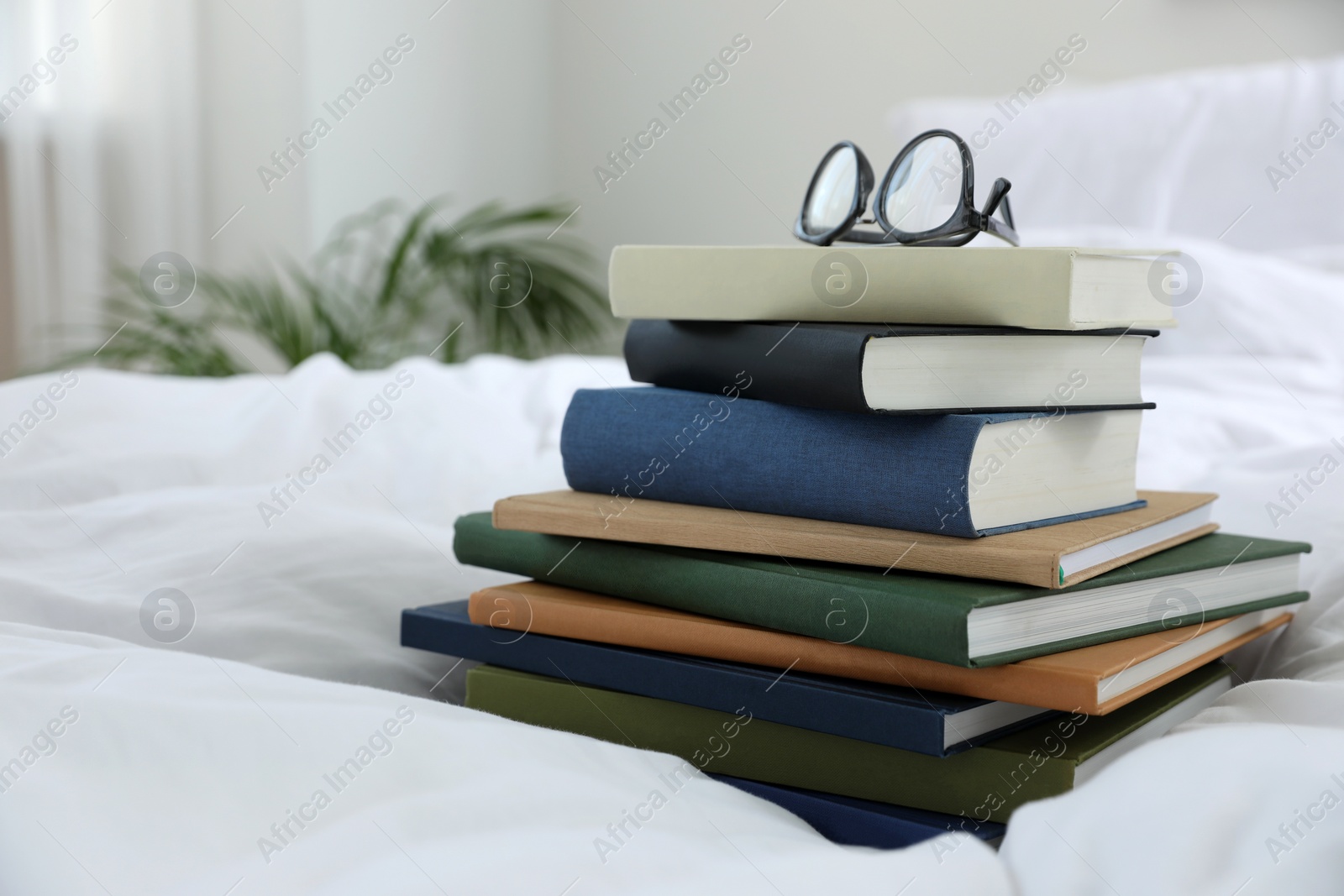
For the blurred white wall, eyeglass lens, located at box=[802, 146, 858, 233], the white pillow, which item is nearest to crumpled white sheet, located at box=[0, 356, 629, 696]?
eyeglass lens, located at box=[802, 146, 858, 233]

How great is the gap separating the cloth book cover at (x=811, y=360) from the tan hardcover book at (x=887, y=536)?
0.19ft

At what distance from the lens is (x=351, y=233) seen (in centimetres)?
300

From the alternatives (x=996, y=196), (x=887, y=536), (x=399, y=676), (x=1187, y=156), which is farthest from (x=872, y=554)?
(x=1187, y=156)

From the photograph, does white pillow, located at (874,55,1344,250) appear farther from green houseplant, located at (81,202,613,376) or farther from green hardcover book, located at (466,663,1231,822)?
green houseplant, located at (81,202,613,376)

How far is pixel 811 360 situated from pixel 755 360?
45 mm

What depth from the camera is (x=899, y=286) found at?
541mm

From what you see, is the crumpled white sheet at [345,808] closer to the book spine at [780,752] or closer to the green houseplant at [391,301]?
the book spine at [780,752]

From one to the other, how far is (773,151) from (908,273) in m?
2.41

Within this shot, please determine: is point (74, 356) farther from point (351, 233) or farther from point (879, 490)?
point (879, 490)

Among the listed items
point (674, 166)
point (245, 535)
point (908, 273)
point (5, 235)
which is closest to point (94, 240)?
point (5, 235)

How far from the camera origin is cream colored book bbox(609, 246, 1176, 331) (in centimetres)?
51

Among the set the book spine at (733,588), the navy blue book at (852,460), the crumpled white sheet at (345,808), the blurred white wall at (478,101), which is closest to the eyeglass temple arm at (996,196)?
the navy blue book at (852,460)

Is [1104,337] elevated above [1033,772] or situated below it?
above

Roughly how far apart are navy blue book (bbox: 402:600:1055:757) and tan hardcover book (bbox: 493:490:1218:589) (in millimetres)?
56
